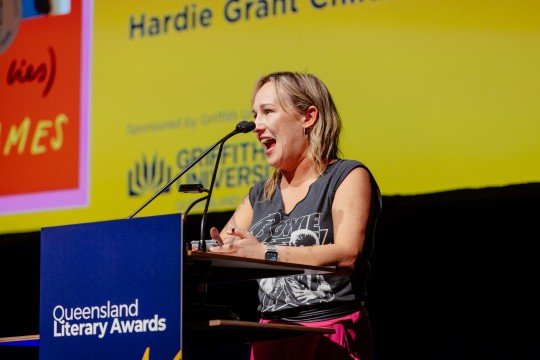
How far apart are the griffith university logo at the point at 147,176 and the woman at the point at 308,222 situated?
1257 millimetres

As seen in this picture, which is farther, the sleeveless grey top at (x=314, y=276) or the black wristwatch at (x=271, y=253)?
the sleeveless grey top at (x=314, y=276)

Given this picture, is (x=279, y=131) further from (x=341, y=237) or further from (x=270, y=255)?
(x=270, y=255)

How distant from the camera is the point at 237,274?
2.30 metres

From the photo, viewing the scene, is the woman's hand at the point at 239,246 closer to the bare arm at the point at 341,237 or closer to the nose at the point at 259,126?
the bare arm at the point at 341,237

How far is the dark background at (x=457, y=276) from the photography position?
11.6 ft

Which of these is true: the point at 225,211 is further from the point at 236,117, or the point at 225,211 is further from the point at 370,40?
the point at 370,40

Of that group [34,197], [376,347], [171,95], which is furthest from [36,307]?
[376,347]

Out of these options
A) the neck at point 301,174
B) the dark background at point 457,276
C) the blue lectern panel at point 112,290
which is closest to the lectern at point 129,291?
the blue lectern panel at point 112,290

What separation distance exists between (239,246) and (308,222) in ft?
1.16

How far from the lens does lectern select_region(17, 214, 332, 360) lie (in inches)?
79.2

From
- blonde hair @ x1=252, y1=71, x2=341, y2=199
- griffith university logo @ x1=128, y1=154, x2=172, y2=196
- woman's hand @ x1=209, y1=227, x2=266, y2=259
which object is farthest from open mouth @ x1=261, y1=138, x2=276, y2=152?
griffith university logo @ x1=128, y1=154, x2=172, y2=196

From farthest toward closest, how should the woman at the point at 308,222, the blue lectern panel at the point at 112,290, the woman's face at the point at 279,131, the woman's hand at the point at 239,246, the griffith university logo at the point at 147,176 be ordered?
the griffith university logo at the point at 147,176 → the woman's face at the point at 279,131 → the woman at the point at 308,222 → the woman's hand at the point at 239,246 → the blue lectern panel at the point at 112,290

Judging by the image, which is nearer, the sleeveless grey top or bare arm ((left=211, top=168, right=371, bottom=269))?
bare arm ((left=211, top=168, right=371, bottom=269))

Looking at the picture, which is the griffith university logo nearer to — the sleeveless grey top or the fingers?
the sleeveless grey top
